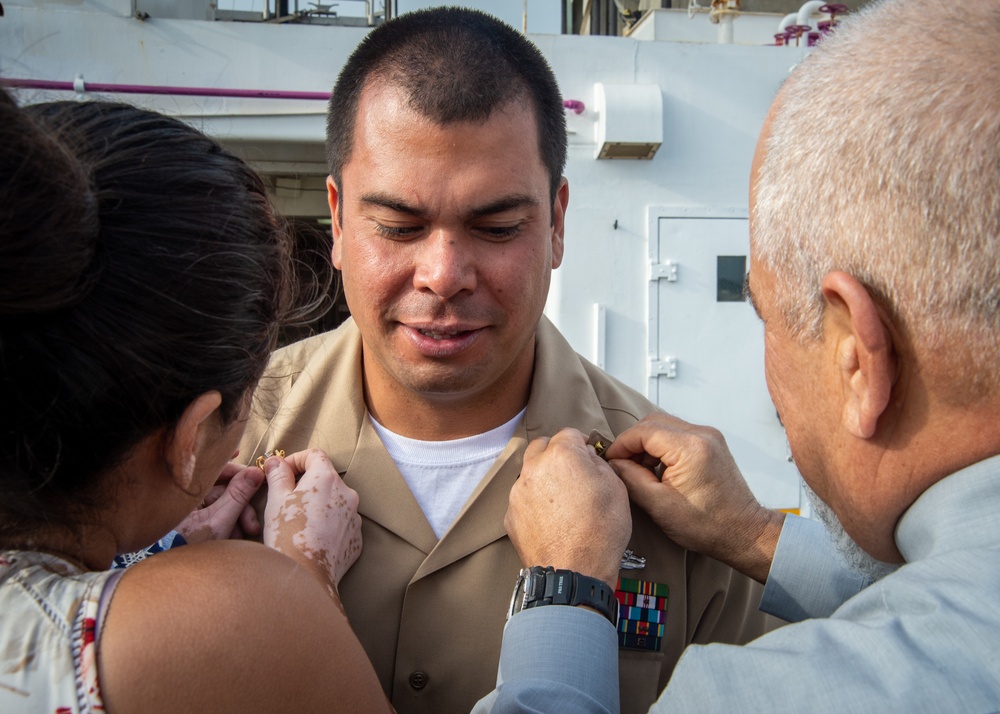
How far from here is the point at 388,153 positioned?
1.82 m

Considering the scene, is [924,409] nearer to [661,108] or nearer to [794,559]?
[794,559]

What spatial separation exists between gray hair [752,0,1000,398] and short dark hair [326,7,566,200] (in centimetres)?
85

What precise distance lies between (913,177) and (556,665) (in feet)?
3.02

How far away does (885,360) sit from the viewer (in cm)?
107

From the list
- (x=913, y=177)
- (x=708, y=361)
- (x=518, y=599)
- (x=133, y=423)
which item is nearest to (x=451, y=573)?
(x=518, y=599)

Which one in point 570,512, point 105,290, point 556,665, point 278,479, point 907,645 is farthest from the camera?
point 278,479

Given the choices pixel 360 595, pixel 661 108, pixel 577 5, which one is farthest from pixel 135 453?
pixel 577 5

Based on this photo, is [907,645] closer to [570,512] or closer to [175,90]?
[570,512]

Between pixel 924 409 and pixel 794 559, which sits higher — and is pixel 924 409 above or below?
above

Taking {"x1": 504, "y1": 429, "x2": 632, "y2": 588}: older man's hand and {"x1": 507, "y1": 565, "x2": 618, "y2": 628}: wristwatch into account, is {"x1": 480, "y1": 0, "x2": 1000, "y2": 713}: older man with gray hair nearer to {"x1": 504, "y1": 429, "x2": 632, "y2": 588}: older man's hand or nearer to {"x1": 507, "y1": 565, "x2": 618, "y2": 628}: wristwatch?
{"x1": 507, "y1": 565, "x2": 618, "y2": 628}: wristwatch

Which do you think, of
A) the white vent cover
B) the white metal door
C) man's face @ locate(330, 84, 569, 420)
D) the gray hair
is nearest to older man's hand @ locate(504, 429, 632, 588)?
man's face @ locate(330, 84, 569, 420)

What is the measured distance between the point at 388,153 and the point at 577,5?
29.8ft

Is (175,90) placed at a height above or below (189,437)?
above

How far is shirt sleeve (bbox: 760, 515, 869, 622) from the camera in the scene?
5.75 ft
